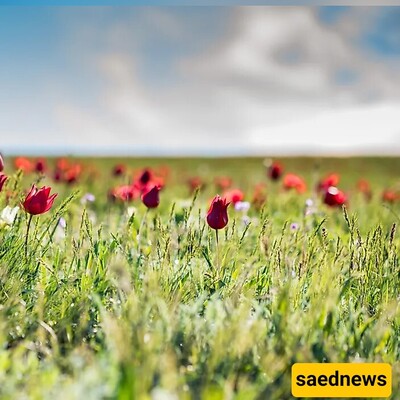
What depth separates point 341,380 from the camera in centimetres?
183

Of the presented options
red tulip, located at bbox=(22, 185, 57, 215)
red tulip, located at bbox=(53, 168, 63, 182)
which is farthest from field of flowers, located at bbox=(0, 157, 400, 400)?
red tulip, located at bbox=(53, 168, 63, 182)

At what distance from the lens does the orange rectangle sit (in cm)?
179

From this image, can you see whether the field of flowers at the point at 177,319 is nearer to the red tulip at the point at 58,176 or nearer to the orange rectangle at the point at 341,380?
the orange rectangle at the point at 341,380

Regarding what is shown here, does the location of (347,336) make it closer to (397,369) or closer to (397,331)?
(397,369)

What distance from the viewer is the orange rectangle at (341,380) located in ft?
5.87

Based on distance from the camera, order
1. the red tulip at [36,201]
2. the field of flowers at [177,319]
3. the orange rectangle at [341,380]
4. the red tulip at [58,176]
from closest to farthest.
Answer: the field of flowers at [177,319] < the orange rectangle at [341,380] < the red tulip at [36,201] < the red tulip at [58,176]

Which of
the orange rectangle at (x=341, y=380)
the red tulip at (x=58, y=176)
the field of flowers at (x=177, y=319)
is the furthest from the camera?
the red tulip at (x=58, y=176)

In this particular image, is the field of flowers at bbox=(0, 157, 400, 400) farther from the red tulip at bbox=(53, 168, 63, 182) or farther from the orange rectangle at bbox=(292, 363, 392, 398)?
the red tulip at bbox=(53, 168, 63, 182)

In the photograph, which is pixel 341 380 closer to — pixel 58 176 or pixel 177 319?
pixel 177 319

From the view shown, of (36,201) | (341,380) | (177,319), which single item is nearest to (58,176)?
(36,201)

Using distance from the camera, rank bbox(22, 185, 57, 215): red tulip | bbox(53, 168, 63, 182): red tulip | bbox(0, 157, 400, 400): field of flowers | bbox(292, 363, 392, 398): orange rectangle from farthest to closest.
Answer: bbox(53, 168, 63, 182): red tulip
bbox(22, 185, 57, 215): red tulip
bbox(292, 363, 392, 398): orange rectangle
bbox(0, 157, 400, 400): field of flowers

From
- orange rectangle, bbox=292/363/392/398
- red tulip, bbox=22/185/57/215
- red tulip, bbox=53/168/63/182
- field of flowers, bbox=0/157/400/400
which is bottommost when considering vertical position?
orange rectangle, bbox=292/363/392/398

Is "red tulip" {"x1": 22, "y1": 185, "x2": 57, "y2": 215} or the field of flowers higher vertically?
"red tulip" {"x1": 22, "y1": 185, "x2": 57, "y2": 215}

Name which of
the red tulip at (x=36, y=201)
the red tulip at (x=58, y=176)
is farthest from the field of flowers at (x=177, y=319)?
the red tulip at (x=58, y=176)
